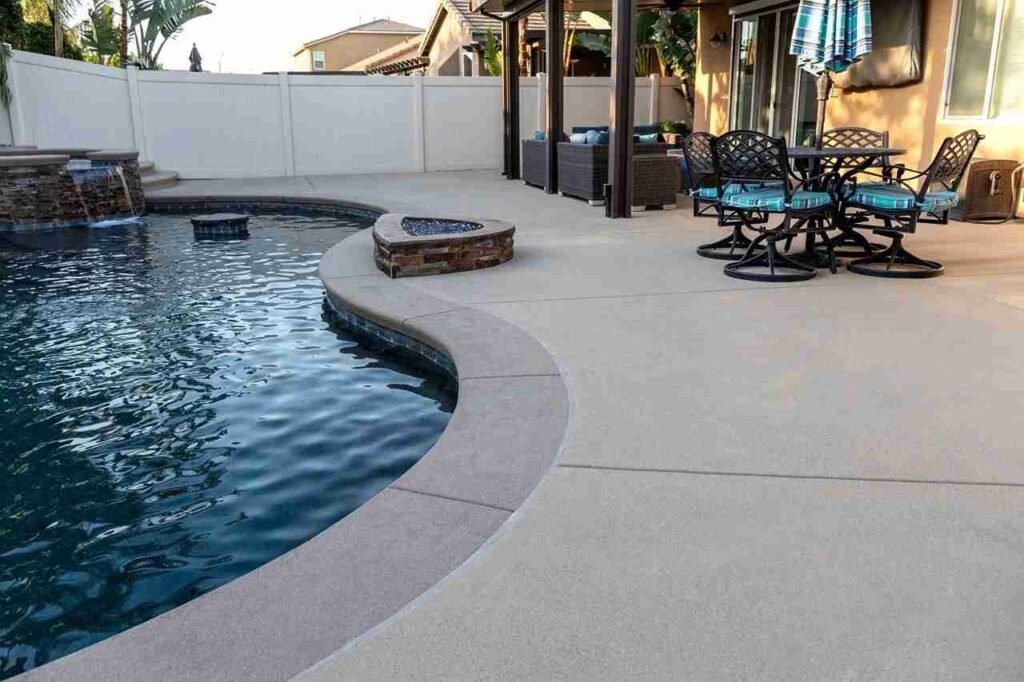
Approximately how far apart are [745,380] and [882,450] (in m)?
0.87

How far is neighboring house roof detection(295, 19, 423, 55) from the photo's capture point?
44.4m

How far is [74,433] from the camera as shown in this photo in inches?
149

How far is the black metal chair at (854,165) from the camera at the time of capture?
260 inches

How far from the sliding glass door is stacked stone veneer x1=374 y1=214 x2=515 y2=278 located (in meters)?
7.09

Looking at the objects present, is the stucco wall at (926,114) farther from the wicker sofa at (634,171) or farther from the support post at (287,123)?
the support post at (287,123)

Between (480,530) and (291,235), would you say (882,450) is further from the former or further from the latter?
(291,235)

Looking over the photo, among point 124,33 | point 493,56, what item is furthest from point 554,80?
point 124,33

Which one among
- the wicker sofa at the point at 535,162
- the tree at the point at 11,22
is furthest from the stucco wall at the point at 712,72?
the tree at the point at 11,22

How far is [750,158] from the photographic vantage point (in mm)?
5984

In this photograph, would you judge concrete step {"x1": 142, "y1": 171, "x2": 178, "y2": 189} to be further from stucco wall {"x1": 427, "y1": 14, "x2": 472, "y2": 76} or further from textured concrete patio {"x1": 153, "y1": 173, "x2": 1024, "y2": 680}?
stucco wall {"x1": 427, "y1": 14, "x2": 472, "y2": 76}

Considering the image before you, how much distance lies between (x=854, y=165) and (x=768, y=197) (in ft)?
6.73

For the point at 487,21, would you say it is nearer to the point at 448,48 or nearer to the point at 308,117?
the point at 448,48

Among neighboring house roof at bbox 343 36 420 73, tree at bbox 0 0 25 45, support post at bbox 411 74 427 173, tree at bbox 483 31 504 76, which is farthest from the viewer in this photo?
neighboring house roof at bbox 343 36 420 73

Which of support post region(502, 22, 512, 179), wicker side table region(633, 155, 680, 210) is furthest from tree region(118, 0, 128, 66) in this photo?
wicker side table region(633, 155, 680, 210)
